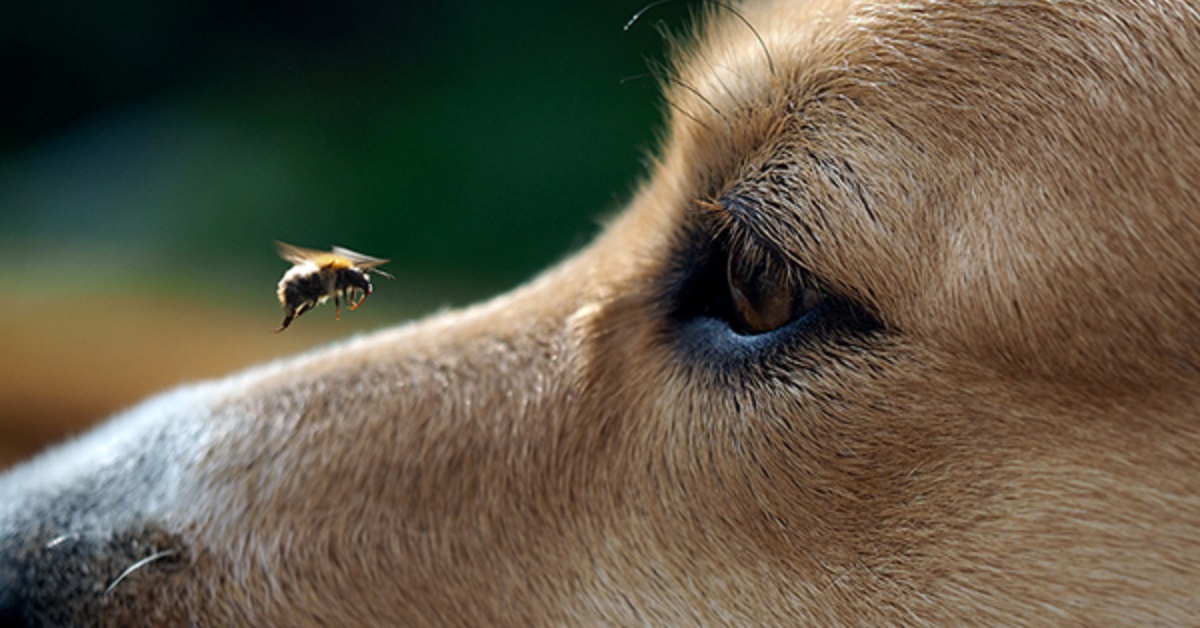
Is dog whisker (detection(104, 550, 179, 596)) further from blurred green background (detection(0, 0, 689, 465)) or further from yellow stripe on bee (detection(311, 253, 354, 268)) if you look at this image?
blurred green background (detection(0, 0, 689, 465))

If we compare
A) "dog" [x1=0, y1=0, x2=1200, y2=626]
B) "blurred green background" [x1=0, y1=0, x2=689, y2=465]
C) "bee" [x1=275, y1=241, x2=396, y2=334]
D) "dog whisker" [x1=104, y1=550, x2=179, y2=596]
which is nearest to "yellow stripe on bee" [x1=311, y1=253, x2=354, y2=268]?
"bee" [x1=275, y1=241, x2=396, y2=334]

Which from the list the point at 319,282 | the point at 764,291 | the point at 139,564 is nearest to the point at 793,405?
the point at 764,291

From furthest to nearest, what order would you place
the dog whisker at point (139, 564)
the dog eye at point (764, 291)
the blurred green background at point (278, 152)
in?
the blurred green background at point (278, 152) < the dog whisker at point (139, 564) < the dog eye at point (764, 291)

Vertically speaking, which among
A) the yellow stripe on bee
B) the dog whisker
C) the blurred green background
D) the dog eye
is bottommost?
the dog whisker

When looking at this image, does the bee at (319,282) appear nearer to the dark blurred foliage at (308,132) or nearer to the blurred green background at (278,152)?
the blurred green background at (278,152)

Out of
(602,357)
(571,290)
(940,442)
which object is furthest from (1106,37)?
(571,290)

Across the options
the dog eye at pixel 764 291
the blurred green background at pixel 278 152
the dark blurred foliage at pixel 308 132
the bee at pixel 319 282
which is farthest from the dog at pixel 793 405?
the dark blurred foliage at pixel 308 132
